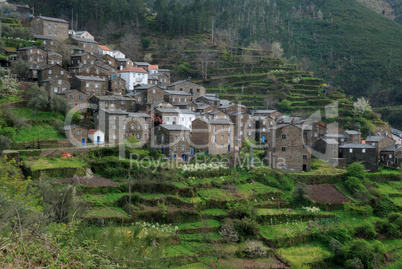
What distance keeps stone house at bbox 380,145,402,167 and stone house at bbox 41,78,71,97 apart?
1493 inches

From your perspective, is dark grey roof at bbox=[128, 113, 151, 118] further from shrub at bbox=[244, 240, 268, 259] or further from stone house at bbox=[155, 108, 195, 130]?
shrub at bbox=[244, 240, 268, 259]

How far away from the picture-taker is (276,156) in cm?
3944

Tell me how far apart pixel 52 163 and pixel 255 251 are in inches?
665

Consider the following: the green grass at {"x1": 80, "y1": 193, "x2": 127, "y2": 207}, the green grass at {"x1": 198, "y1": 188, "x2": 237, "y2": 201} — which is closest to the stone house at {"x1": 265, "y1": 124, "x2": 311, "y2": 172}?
the green grass at {"x1": 198, "y1": 188, "x2": 237, "y2": 201}

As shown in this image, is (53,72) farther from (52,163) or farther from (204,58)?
(204,58)

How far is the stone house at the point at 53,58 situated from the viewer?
47156 mm

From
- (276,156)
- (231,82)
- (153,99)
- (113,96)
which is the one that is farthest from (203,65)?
(276,156)

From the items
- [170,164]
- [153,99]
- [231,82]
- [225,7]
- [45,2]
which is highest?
[225,7]

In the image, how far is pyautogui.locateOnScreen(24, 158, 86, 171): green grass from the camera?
92.2ft

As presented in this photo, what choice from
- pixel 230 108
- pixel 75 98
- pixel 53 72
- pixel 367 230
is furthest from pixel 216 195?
pixel 53 72

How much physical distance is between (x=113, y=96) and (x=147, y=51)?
30955 millimetres

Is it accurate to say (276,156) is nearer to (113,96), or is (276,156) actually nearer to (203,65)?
(113,96)

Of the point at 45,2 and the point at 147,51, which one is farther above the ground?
the point at 45,2

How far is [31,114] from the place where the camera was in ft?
121
